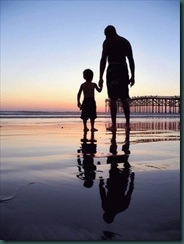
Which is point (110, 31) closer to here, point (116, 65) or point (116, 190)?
point (116, 65)

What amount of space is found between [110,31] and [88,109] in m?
1.99

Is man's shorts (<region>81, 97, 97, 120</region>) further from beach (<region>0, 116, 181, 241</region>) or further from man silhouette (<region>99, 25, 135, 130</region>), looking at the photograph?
beach (<region>0, 116, 181, 241</region>)

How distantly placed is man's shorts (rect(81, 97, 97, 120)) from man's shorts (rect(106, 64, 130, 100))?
1308 mm

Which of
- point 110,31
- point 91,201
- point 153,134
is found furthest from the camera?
point 153,134

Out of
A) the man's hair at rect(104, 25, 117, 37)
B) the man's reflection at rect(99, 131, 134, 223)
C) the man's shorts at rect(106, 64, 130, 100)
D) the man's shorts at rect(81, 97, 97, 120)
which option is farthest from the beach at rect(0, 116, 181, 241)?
the man's shorts at rect(81, 97, 97, 120)

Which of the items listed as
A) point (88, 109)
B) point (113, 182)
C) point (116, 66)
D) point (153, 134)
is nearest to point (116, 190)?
point (113, 182)

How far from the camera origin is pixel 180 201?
150 centimetres

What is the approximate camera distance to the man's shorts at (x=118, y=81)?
17.3ft

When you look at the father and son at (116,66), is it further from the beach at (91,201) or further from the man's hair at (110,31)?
the beach at (91,201)

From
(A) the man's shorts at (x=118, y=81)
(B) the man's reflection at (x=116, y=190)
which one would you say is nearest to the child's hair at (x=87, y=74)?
(A) the man's shorts at (x=118, y=81)

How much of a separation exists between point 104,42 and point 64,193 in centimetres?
421

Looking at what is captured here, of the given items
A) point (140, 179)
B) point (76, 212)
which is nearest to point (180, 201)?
point (140, 179)

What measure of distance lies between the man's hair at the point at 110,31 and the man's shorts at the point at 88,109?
184 cm

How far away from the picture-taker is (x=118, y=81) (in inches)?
208
